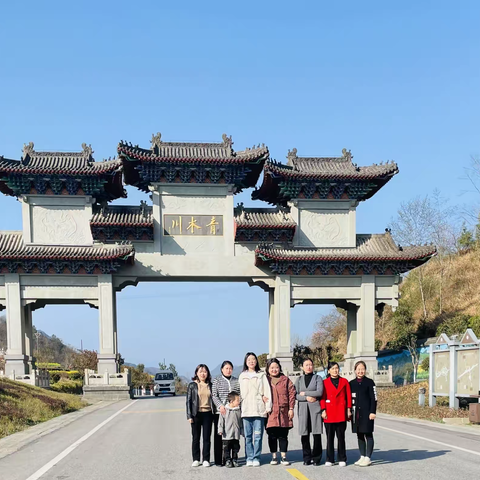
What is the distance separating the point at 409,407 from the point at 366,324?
10863mm

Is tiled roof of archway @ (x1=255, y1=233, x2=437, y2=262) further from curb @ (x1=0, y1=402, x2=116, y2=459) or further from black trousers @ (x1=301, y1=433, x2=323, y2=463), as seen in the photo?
black trousers @ (x1=301, y1=433, x2=323, y2=463)

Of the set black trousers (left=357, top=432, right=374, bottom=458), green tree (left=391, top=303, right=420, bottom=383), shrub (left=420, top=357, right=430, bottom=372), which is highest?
black trousers (left=357, top=432, right=374, bottom=458)

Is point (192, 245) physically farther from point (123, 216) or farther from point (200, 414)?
A: point (200, 414)

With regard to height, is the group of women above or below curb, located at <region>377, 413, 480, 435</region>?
above

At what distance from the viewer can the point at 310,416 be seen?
9305 mm

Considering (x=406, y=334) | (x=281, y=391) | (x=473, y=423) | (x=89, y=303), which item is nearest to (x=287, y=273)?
(x=406, y=334)

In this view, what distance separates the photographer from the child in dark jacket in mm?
9195

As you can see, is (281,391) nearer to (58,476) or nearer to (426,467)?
(426,467)

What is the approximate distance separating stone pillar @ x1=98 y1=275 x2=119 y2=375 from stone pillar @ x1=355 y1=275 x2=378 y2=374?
12.8m

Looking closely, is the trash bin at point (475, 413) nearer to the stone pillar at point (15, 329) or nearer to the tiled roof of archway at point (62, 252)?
the tiled roof of archway at point (62, 252)

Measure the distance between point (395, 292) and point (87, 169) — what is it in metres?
17.5

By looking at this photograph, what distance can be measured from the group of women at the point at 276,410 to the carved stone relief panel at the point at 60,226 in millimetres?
22822

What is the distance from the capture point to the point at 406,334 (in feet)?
110

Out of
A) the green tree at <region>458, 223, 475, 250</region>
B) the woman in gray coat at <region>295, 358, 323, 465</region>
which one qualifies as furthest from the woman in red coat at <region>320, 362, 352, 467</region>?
the green tree at <region>458, 223, 475, 250</region>
